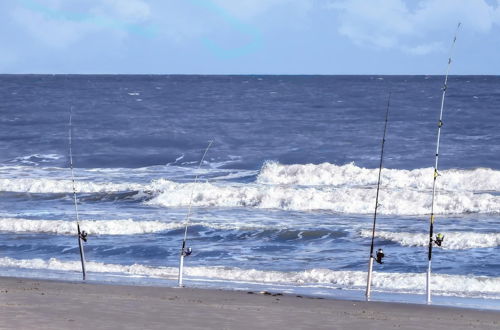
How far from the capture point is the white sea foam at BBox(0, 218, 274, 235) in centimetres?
1758

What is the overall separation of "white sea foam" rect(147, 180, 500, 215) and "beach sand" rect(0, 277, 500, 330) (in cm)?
1052

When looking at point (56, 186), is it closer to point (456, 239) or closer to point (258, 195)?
point (258, 195)

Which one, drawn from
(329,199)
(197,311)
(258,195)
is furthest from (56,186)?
(197,311)

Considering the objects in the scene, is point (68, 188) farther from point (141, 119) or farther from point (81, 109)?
point (81, 109)

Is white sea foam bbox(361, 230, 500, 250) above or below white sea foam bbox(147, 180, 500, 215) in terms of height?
below

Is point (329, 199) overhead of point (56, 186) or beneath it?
overhead

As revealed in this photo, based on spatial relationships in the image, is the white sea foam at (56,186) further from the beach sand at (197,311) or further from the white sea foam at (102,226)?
the beach sand at (197,311)

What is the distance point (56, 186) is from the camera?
25.2 meters

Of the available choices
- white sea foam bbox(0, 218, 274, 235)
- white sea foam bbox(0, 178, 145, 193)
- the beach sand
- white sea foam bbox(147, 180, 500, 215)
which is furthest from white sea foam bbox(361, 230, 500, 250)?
white sea foam bbox(0, 178, 145, 193)

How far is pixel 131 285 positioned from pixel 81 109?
3964 centimetres

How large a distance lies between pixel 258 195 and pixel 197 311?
44.5 feet

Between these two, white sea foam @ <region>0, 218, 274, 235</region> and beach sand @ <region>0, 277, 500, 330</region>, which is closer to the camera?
beach sand @ <region>0, 277, 500, 330</region>

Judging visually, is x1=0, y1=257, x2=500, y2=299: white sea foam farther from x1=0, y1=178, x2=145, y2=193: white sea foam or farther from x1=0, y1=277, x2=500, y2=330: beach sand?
x1=0, y1=178, x2=145, y2=193: white sea foam

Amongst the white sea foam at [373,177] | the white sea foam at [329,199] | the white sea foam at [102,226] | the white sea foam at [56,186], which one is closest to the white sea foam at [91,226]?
the white sea foam at [102,226]
